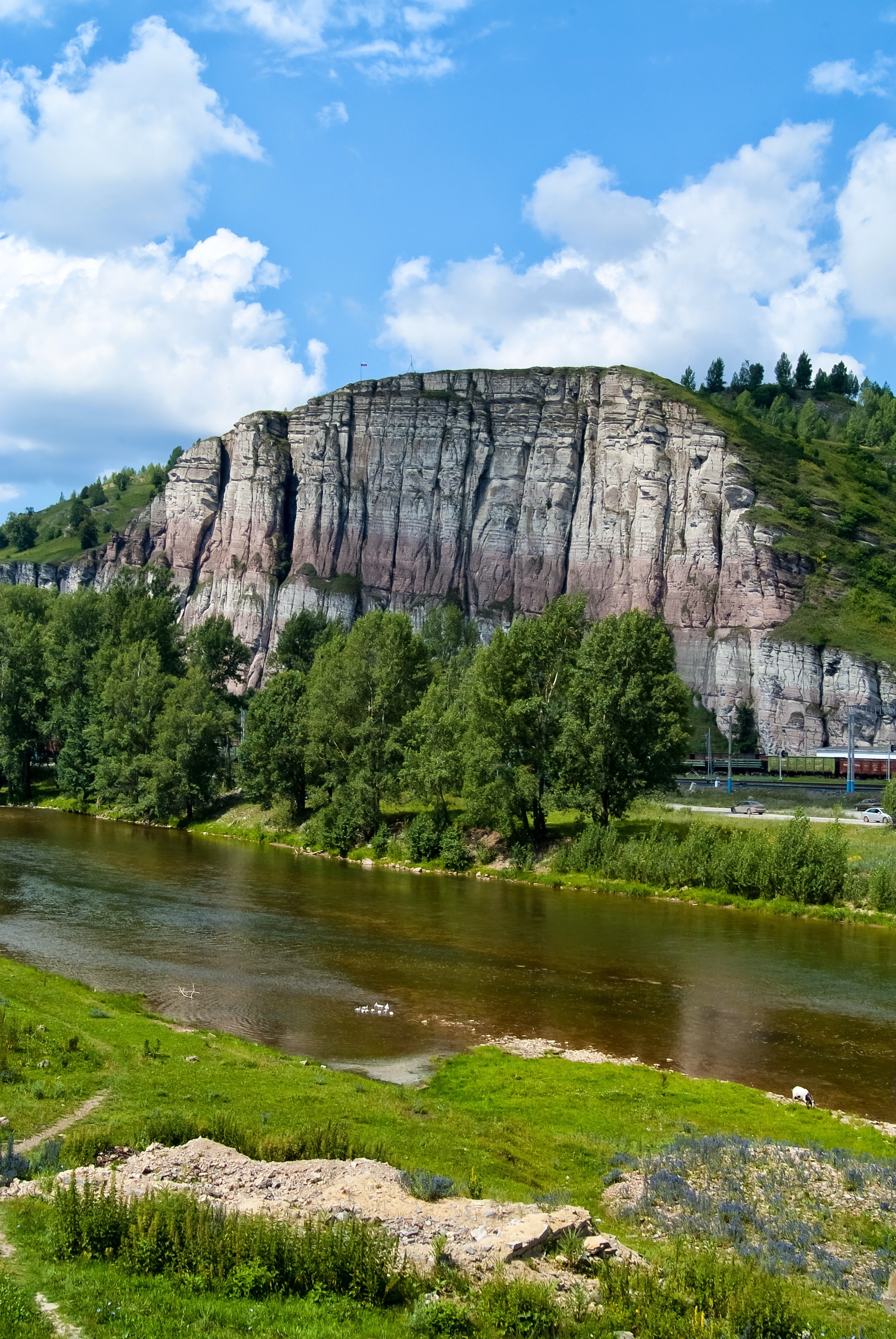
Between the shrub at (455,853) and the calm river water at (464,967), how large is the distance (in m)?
5.39

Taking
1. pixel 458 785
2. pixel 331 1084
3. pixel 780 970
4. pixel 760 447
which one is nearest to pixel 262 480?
pixel 760 447

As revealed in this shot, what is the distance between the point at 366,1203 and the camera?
1269cm

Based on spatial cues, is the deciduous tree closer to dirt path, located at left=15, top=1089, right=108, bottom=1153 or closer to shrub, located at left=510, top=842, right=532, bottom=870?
shrub, located at left=510, top=842, right=532, bottom=870

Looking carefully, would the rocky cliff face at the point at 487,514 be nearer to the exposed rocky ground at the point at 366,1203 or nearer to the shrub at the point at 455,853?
the shrub at the point at 455,853

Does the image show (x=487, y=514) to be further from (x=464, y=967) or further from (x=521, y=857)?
(x=464, y=967)

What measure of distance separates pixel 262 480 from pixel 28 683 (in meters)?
93.8

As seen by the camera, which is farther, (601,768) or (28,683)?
(28,683)

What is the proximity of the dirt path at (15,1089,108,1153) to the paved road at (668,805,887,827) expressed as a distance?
4371cm

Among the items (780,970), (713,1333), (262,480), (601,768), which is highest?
(262,480)

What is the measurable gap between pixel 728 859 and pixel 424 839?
1908cm

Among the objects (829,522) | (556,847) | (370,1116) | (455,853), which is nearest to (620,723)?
(556,847)

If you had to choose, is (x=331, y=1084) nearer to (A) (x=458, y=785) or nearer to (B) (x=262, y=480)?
(A) (x=458, y=785)

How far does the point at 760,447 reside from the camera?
520 ft

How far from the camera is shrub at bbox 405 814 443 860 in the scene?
6234 centimetres
